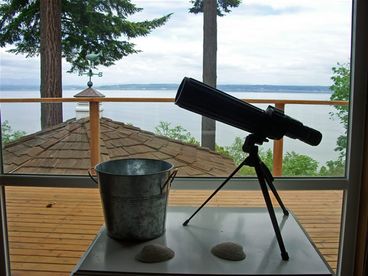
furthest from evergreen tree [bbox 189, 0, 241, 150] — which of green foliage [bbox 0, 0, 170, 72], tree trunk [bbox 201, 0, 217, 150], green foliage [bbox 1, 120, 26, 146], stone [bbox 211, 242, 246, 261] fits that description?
green foliage [bbox 1, 120, 26, 146]

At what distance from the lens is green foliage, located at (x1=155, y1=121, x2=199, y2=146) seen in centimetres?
190

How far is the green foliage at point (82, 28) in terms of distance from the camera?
5.56 ft

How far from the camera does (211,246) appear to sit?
1.13 metres

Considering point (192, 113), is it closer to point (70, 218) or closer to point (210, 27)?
point (210, 27)

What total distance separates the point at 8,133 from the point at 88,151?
18.1 inches

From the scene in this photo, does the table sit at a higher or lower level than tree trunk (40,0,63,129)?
lower

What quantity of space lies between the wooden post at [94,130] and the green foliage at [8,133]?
1.33 feet

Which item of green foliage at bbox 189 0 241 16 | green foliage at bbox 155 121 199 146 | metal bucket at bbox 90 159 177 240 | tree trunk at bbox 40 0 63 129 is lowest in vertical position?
metal bucket at bbox 90 159 177 240

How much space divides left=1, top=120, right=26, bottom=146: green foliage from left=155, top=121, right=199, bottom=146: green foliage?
705mm

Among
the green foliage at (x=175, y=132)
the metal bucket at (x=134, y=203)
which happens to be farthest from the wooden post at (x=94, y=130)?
the metal bucket at (x=134, y=203)

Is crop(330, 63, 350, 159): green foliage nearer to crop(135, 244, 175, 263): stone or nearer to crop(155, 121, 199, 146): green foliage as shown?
crop(155, 121, 199, 146): green foliage

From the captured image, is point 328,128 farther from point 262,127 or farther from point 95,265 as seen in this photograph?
point 95,265

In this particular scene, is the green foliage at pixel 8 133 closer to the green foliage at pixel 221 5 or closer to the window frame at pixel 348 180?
the window frame at pixel 348 180

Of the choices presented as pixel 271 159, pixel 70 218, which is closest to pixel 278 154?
pixel 271 159
